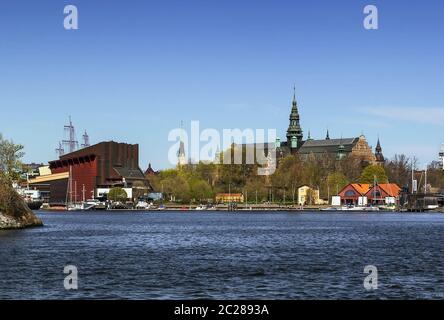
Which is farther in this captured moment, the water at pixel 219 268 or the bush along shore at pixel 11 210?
the bush along shore at pixel 11 210

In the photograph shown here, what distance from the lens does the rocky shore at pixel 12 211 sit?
83.1 m

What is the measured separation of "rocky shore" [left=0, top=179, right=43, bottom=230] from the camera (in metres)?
83.1

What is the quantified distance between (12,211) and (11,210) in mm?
238

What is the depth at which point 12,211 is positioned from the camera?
8756 cm

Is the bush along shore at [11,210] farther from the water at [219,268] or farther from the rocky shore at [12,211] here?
the water at [219,268]

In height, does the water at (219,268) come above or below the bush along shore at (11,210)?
below

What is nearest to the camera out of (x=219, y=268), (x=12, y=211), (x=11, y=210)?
(x=219, y=268)

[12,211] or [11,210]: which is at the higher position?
[11,210]

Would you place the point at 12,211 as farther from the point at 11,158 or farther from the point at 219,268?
the point at 219,268

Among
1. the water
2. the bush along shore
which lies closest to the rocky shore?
the bush along shore

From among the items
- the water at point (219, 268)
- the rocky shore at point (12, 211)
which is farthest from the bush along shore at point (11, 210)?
the water at point (219, 268)

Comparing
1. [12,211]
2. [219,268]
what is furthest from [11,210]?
[219,268]
